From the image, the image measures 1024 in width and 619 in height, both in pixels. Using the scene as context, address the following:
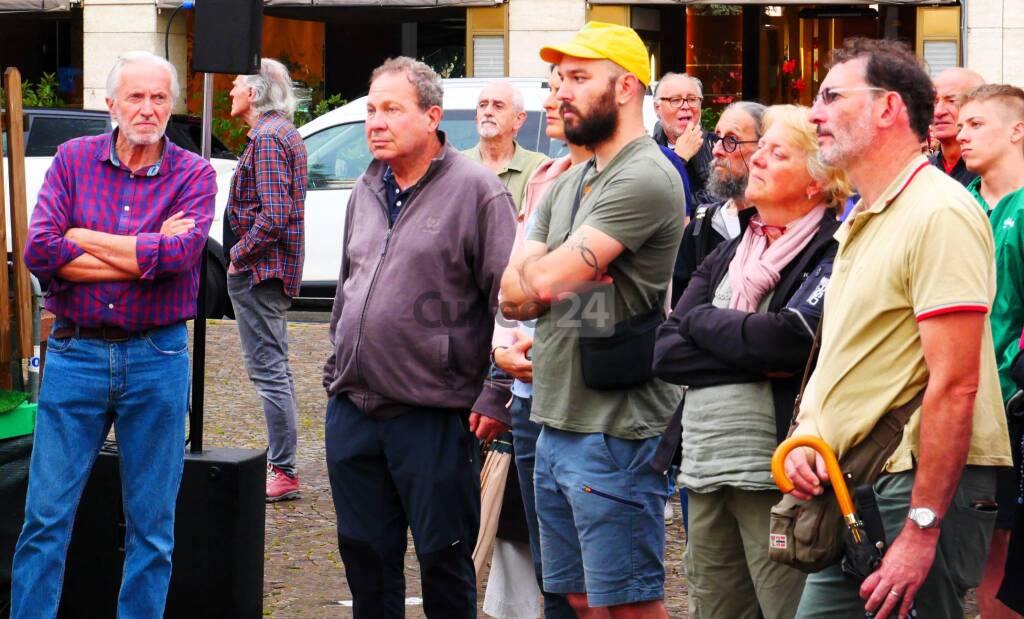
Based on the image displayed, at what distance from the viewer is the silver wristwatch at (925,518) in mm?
3289

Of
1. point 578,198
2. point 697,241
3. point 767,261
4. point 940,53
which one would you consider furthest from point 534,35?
point 767,261

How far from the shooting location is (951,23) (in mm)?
19422

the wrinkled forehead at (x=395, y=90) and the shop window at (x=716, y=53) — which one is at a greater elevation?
the shop window at (x=716, y=53)

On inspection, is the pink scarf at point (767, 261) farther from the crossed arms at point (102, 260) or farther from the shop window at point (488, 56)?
the shop window at point (488, 56)

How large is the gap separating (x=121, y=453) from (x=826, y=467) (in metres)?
2.75

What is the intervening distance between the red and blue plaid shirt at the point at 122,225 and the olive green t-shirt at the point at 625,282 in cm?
142

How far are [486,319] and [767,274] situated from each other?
48.3 inches

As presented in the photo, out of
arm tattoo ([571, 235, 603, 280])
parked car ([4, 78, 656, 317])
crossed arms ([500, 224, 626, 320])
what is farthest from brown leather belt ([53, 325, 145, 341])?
parked car ([4, 78, 656, 317])

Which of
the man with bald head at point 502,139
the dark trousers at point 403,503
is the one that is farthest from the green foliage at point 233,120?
the dark trousers at point 403,503

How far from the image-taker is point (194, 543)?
5551 mm

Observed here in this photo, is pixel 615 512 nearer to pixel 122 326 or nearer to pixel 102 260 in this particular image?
pixel 122 326

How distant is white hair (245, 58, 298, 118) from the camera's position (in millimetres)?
7898

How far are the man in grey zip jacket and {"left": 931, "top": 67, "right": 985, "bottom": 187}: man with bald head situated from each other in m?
2.00

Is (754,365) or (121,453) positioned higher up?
(754,365)
